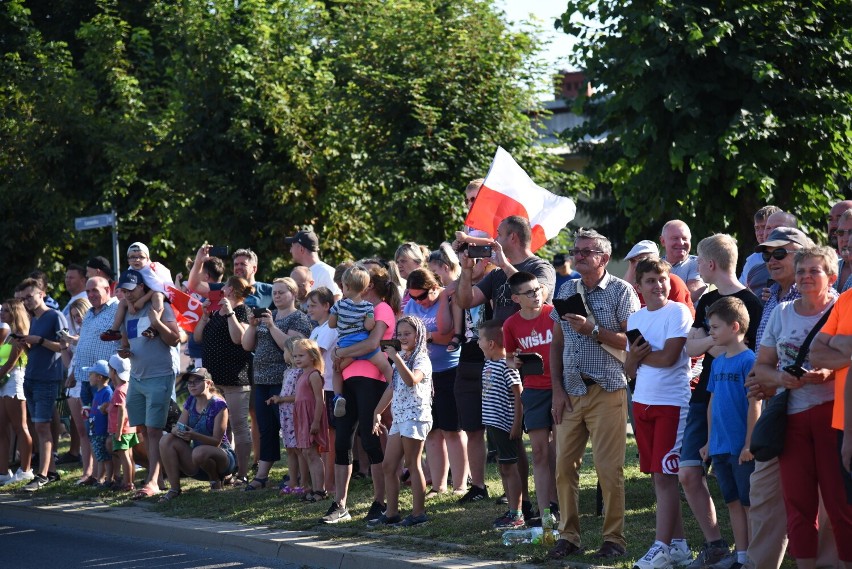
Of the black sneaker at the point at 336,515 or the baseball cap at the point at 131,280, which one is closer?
the black sneaker at the point at 336,515

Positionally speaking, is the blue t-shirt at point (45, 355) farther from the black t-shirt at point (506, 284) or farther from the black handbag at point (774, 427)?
the black handbag at point (774, 427)

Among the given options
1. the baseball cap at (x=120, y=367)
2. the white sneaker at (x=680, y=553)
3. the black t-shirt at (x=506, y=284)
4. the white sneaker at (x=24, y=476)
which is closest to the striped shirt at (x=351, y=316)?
the black t-shirt at (x=506, y=284)

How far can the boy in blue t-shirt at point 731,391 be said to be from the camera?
22.5ft

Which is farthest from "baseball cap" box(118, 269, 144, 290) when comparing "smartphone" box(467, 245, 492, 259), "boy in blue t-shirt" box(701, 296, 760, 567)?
"boy in blue t-shirt" box(701, 296, 760, 567)

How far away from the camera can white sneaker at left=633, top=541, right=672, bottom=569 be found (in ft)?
23.1

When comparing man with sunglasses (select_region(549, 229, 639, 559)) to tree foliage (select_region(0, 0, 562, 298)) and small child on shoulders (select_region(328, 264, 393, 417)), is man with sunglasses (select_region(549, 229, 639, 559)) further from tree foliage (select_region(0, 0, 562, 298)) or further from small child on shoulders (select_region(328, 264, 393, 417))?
tree foliage (select_region(0, 0, 562, 298))

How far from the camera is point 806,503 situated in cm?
627

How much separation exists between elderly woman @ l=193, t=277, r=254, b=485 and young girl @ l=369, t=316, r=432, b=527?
2.77 metres

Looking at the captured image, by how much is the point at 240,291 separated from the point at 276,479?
1837 millimetres

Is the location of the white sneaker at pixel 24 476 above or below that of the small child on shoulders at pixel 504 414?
below

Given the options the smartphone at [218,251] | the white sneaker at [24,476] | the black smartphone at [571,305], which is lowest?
the white sneaker at [24,476]

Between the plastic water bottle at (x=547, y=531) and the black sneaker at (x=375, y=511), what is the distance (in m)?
1.79

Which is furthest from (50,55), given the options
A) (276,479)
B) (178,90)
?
(276,479)

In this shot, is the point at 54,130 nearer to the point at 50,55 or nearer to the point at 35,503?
the point at 50,55
